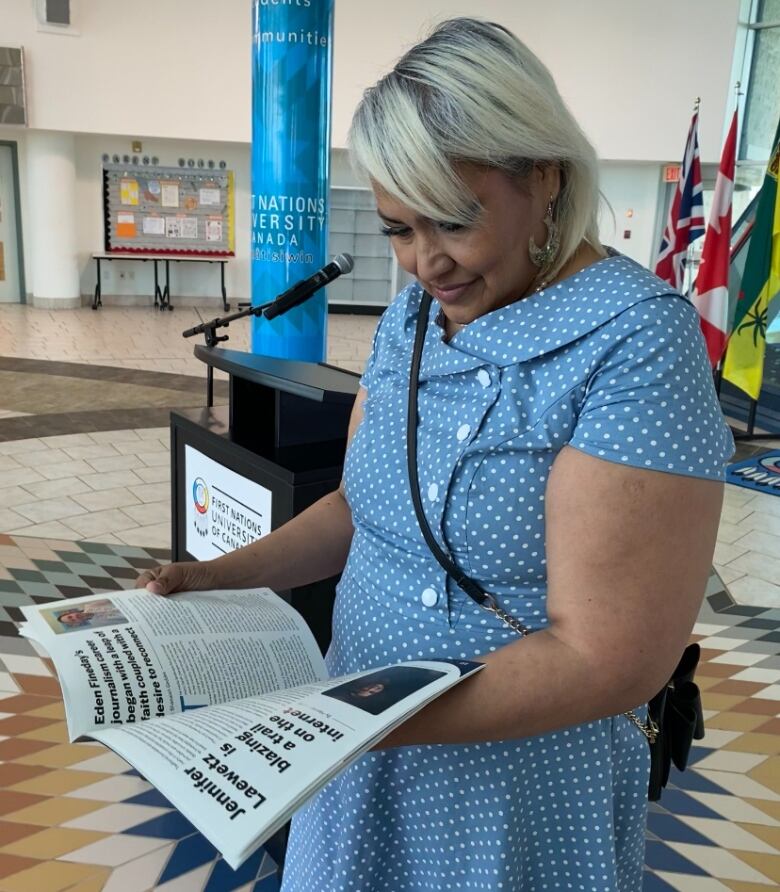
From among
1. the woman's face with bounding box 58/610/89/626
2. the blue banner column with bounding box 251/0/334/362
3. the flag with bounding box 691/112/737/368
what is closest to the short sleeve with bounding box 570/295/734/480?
the woman's face with bounding box 58/610/89/626

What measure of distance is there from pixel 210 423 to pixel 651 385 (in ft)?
5.75

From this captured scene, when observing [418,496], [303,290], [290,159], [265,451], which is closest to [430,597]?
[418,496]

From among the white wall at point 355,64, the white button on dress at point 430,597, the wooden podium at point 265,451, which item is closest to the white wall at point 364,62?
the white wall at point 355,64

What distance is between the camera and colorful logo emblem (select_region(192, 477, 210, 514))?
238 centimetres

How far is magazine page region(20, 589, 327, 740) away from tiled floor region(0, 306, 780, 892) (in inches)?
45.2

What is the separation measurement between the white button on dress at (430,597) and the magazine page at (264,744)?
8 centimetres

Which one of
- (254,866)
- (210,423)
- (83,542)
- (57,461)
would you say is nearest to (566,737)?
(254,866)

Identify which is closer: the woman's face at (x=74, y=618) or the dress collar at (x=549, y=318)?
the dress collar at (x=549, y=318)

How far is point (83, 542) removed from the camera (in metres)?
3.92

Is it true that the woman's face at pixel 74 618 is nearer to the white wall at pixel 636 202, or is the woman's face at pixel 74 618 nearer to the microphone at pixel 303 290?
the microphone at pixel 303 290

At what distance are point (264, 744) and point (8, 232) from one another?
12.7m

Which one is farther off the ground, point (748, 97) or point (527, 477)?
point (748, 97)

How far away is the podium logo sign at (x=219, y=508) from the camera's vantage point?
206 centimetres

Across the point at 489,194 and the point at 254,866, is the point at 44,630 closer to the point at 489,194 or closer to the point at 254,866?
the point at 489,194
